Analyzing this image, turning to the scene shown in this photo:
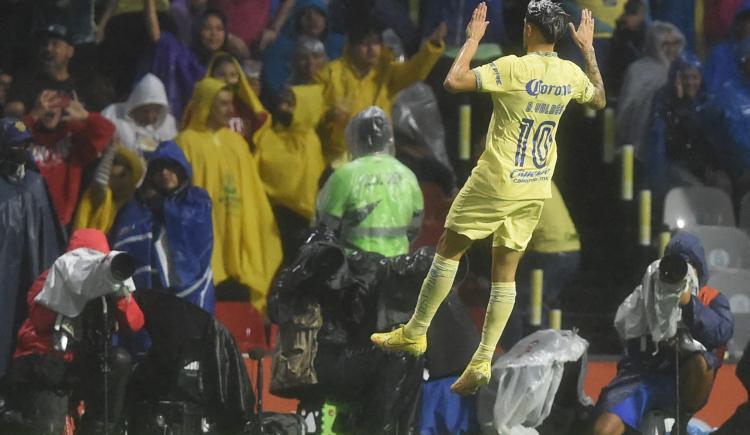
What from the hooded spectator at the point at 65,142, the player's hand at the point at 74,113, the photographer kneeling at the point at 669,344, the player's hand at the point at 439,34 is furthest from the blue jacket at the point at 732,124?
the player's hand at the point at 74,113

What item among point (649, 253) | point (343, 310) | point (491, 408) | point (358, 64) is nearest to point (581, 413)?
point (491, 408)

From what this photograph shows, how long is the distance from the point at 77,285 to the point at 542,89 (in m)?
2.37

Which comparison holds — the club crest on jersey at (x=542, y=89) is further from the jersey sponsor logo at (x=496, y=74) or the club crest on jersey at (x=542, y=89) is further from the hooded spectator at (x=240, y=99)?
the hooded spectator at (x=240, y=99)

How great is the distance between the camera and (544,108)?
292 inches

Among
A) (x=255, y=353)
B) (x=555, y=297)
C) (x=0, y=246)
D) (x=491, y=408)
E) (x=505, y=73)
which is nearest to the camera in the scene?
(x=505, y=73)

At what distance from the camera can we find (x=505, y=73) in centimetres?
737

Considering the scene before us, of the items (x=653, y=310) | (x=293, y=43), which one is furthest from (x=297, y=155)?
(x=653, y=310)

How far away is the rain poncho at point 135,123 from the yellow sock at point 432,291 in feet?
10.8

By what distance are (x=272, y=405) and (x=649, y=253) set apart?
2420 mm

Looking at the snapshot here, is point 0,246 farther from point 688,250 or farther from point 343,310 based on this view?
point 688,250

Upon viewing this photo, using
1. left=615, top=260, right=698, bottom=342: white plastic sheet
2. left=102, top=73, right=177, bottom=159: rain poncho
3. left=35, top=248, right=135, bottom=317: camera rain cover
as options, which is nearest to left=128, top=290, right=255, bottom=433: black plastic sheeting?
left=35, top=248, right=135, bottom=317: camera rain cover

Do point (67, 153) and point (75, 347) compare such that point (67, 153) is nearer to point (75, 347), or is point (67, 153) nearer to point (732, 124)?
point (75, 347)

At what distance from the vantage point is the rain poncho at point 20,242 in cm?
957

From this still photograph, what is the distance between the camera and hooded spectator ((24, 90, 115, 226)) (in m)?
10.3
